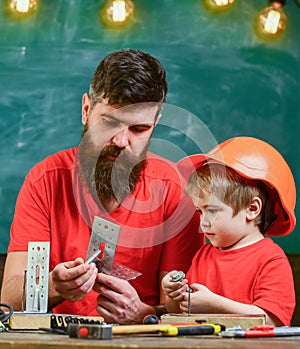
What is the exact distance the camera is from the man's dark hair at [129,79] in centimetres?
258

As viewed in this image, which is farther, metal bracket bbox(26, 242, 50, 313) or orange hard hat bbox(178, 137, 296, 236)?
orange hard hat bbox(178, 137, 296, 236)

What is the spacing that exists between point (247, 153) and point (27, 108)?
106 cm

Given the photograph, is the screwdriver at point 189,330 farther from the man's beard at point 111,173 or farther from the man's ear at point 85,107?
the man's ear at point 85,107

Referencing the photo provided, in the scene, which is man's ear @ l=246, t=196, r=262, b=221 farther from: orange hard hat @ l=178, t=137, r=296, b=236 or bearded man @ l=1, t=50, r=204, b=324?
bearded man @ l=1, t=50, r=204, b=324

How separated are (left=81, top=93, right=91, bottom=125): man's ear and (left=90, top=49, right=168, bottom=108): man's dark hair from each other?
0.13ft

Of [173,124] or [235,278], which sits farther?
[173,124]

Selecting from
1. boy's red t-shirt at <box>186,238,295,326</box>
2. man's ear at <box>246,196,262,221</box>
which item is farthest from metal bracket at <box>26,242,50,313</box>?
man's ear at <box>246,196,262,221</box>

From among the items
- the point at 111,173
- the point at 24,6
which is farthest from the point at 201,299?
the point at 24,6

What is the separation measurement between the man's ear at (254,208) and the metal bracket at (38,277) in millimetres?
642

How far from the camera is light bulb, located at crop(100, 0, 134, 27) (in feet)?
9.41

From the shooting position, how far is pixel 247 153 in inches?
86.0

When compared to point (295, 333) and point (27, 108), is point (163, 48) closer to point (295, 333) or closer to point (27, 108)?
point (27, 108)

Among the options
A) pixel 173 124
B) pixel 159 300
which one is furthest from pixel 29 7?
pixel 159 300

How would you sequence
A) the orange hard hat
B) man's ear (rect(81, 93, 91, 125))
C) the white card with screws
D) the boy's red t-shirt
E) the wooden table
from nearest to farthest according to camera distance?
the wooden table < the boy's red t-shirt < the white card with screws < the orange hard hat < man's ear (rect(81, 93, 91, 125))
